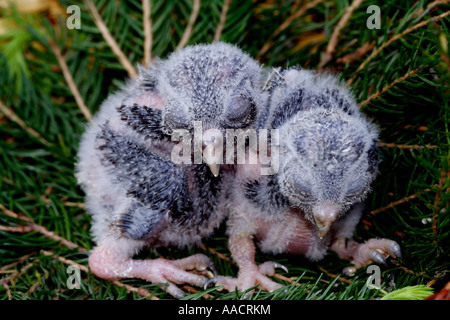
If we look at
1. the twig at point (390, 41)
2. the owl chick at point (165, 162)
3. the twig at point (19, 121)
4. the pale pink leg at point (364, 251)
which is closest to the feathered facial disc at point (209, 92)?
the owl chick at point (165, 162)

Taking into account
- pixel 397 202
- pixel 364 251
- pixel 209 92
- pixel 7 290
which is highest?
pixel 209 92

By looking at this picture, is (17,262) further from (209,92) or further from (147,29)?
(147,29)

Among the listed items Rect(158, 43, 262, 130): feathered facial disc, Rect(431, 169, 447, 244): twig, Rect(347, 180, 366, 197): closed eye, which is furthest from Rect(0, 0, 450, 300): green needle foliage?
Rect(158, 43, 262, 130): feathered facial disc

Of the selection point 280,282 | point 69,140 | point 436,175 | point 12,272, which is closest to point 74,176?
point 69,140

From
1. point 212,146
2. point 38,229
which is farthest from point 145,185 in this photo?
point 38,229

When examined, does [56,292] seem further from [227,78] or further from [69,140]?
[227,78]

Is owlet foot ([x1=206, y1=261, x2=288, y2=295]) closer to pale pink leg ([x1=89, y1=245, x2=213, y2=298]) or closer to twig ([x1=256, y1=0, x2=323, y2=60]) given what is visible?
pale pink leg ([x1=89, y1=245, x2=213, y2=298])

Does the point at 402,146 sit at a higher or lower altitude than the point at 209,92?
lower

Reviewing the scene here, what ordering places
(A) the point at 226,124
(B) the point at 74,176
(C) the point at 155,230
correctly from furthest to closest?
(B) the point at 74,176
(C) the point at 155,230
(A) the point at 226,124
